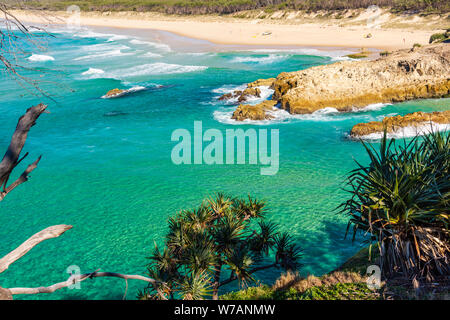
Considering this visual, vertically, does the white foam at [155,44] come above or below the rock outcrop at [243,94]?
above

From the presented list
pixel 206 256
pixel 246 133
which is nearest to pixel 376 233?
pixel 206 256

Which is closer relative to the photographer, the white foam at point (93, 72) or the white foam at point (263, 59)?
the white foam at point (93, 72)

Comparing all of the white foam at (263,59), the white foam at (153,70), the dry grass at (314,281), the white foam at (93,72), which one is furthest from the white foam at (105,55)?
the dry grass at (314,281)

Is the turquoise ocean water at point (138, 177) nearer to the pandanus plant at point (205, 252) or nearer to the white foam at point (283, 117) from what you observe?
the white foam at point (283, 117)

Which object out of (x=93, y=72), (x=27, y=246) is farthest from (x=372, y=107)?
(x=93, y=72)

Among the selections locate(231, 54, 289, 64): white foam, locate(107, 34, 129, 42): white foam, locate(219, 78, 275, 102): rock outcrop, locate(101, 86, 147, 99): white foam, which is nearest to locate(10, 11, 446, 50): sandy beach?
locate(231, 54, 289, 64): white foam

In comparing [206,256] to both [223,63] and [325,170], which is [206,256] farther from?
[223,63]

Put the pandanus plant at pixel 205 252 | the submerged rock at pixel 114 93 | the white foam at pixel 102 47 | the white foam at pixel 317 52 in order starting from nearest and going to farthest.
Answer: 1. the pandanus plant at pixel 205 252
2. the submerged rock at pixel 114 93
3. the white foam at pixel 317 52
4. the white foam at pixel 102 47
